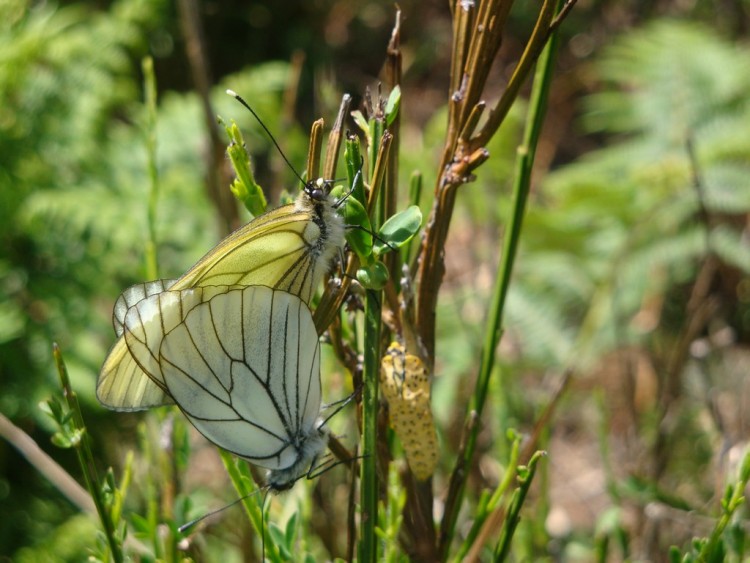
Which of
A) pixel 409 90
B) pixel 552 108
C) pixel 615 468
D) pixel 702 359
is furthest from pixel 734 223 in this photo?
pixel 409 90

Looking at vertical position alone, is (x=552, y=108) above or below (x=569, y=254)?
above

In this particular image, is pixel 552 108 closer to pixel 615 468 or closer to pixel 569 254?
pixel 569 254

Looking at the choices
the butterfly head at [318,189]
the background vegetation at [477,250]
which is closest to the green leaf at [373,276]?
the butterfly head at [318,189]

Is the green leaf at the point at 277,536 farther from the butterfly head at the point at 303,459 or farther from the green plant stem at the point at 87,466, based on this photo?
the green plant stem at the point at 87,466

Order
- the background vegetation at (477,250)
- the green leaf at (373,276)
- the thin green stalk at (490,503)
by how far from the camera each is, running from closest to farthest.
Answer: the green leaf at (373,276) → the thin green stalk at (490,503) → the background vegetation at (477,250)

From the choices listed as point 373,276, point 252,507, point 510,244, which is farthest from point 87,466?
point 510,244
